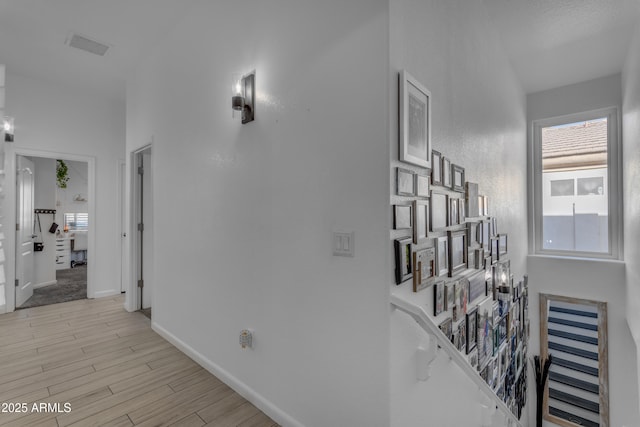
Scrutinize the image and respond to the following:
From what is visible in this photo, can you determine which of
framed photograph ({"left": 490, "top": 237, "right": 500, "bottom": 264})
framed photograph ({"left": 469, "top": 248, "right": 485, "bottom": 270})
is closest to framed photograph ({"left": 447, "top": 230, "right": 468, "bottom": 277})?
framed photograph ({"left": 469, "top": 248, "right": 485, "bottom": 270})

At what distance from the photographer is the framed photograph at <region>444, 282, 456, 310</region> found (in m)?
1.89

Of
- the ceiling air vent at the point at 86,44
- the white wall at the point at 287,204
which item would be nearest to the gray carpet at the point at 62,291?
the white wall at the point at 287,204

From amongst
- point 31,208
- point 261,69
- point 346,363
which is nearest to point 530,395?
point 346,363

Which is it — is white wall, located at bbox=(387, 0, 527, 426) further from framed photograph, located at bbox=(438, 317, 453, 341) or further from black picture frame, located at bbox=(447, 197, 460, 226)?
black picture frame, located at bbox=(447, 197, 460, 226)

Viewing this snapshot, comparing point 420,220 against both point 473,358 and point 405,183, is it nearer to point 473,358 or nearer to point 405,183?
point 405,183

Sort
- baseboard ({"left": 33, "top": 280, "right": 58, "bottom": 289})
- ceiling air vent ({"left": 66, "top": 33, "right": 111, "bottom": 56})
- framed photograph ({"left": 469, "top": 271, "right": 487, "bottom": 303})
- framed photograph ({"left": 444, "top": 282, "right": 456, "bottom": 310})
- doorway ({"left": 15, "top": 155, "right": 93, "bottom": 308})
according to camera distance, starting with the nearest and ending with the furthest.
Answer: framed photograph ({"left": 444, "top": 282, "right": 456, "bottom": 310})
framed photograph ({"left": 469, "top": 271, "right": 487, "bottom": 303})
ceiling air vent ({"left": 66, "top": 33, "right": 111, "bottom": 56})
doorway ({"left": 15, "top": 155, "right": 93, "bottom": 308})
baseboard ({"left": 33, "top": 280, "right": 58, "bottom": 289})

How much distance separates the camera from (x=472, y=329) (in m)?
2.25

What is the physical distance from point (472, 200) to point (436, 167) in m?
0.76

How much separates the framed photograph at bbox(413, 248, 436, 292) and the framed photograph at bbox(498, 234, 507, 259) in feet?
5.23

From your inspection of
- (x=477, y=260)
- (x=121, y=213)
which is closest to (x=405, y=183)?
(x=477, y=260)

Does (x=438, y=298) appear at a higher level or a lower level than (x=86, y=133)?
lower

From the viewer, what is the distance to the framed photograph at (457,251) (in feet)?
6.57

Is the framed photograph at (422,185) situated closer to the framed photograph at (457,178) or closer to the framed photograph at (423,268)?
the framed photograph at (423,268)

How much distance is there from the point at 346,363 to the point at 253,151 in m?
1.36
